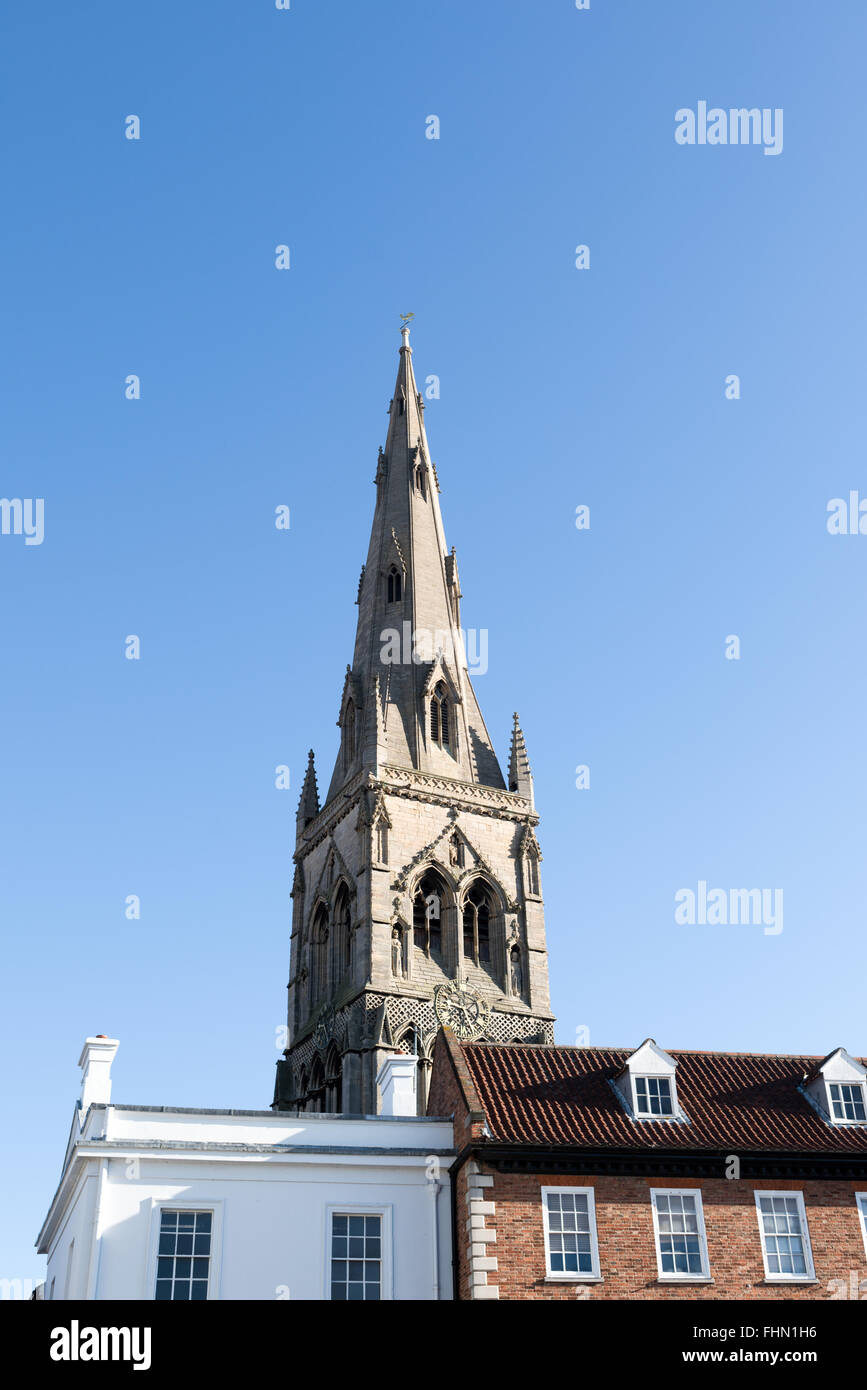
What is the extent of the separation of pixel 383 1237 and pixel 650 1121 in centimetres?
546

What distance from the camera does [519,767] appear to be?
2414 inches

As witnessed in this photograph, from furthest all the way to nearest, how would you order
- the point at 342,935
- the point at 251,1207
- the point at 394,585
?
the point at 394,585
the point at 342,935
the point at 251,1207

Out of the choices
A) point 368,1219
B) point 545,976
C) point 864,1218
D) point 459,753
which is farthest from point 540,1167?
point 459,753

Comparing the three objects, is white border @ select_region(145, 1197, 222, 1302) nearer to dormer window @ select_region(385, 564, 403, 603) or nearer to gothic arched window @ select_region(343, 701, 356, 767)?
gothic arched window @ select_region(343, 701, 356, 767)

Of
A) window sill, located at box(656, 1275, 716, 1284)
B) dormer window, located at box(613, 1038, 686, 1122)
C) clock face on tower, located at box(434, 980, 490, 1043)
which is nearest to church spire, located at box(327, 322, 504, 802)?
clock face on tower, located at box(434, 980, 490, 1043)

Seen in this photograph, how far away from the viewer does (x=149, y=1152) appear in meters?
22.8

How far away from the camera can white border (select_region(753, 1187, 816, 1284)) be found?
23422 mm

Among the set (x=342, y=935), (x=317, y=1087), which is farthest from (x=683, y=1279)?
(x=342, y=935)

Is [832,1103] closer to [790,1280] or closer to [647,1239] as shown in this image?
[790,1280]

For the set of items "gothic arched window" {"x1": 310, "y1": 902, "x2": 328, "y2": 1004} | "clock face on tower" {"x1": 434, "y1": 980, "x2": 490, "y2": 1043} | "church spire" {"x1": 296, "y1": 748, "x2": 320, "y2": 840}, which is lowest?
"clock face on tower" {"x1": 434, "y1": 980, "x2": 490, "y2": 1043}

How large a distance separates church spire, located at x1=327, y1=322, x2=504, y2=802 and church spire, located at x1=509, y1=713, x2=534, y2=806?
0.75 m
